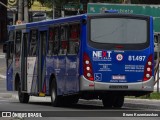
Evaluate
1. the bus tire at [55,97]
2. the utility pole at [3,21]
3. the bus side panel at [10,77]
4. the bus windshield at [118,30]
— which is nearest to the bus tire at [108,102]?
the bus tire at [55,97]

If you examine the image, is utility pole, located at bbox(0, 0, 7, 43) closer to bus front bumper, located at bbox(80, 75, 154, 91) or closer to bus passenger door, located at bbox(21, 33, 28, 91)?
bus passenger door, located at bbox(21, 33, 28, 91)

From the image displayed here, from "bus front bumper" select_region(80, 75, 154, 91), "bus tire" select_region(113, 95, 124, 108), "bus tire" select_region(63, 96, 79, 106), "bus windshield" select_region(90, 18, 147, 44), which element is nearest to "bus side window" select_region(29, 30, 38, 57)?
"bus tire" select_region(63, 96, 79, 106)

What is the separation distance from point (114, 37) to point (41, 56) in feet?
13.9

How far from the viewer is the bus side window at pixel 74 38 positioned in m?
23.7

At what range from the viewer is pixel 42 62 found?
2700 centimetres

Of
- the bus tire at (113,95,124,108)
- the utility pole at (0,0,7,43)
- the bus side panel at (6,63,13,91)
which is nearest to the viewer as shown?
the bus tire at (113,95,124,108)

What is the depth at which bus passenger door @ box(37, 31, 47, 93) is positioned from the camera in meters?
26.8

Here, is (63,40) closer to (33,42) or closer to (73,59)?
(73,59)

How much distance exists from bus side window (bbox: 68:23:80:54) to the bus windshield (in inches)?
21.0

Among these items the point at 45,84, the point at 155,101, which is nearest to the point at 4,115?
the point at 45,84

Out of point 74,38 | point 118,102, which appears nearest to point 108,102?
point 118,102

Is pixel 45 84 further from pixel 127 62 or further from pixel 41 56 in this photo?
pixel 127 62

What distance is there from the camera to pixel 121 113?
21641mm

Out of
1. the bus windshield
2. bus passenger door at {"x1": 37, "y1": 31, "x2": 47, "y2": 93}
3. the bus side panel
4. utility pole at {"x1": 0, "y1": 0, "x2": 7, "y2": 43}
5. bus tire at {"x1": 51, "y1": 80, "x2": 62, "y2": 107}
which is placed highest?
the bus windshield
